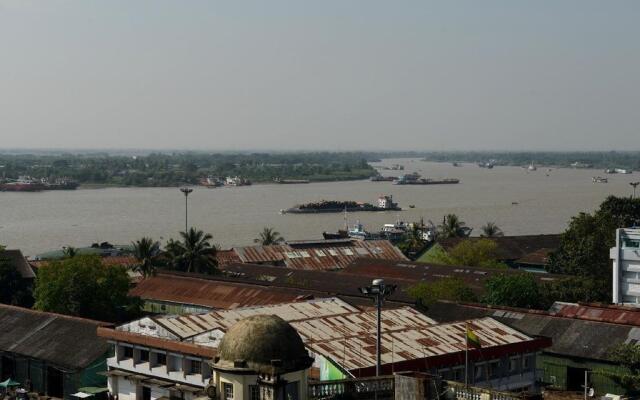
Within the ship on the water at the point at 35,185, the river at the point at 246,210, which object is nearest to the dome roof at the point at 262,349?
the river at the point at 246,210

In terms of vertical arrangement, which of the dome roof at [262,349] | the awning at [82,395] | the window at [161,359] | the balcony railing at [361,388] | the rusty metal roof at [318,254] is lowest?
the rusty metal roof at [318,254]

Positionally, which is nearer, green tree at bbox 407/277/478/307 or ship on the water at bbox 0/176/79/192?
green tree at bbox 407/277/478/307

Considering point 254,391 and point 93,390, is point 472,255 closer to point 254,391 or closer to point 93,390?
point 93,390

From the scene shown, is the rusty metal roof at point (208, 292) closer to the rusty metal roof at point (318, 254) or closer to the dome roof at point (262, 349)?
the rusty metal roof at point (318, 254)

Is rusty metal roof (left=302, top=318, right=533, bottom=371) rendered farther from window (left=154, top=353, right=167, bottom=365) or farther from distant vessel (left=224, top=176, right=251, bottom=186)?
distant vessel (left=224, top=176, right=251, bottom=186)

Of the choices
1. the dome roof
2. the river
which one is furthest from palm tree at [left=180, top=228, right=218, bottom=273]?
the dome roof

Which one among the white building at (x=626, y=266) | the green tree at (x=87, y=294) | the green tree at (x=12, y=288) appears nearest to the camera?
the green tree at (x=87, y=294)

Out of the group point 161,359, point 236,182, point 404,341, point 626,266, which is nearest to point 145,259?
point 626,266
